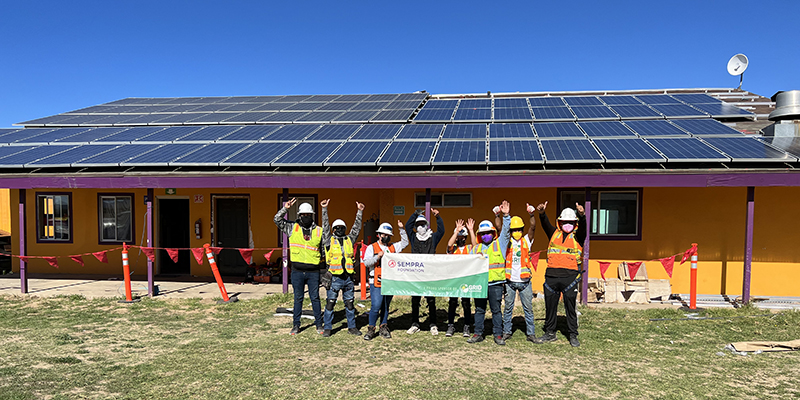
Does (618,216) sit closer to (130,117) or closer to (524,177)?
(524,177)

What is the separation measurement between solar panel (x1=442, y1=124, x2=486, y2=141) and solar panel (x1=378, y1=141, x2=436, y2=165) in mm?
746

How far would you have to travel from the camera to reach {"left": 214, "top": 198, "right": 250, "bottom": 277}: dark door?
12455mm

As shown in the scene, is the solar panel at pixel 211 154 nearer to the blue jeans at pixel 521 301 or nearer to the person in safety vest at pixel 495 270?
the person in safety vest at pixel 495 270

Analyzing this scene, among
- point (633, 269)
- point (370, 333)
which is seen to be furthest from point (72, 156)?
point (633, 269)

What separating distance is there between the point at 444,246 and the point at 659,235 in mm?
4752

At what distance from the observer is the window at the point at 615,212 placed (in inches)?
411


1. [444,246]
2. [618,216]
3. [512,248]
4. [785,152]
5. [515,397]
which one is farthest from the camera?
[444,246]

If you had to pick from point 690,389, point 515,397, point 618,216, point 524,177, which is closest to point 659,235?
point 618,216

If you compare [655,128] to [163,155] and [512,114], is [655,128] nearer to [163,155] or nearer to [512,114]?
[512,114]

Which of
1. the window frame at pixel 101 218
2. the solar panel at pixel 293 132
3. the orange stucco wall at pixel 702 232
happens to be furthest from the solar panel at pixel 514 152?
the window frame at pixel 101 218

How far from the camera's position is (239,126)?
44.1ft

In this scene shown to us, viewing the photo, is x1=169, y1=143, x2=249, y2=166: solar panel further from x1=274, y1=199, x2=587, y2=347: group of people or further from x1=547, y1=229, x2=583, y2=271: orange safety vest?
x1=547, y1=229, x2=583, y2=271: orange safety vest

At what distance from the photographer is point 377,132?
1198 cm

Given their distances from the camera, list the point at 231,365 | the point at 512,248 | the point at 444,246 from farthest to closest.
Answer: the point at 444,246
the point at 512,248
the point at 231,365
